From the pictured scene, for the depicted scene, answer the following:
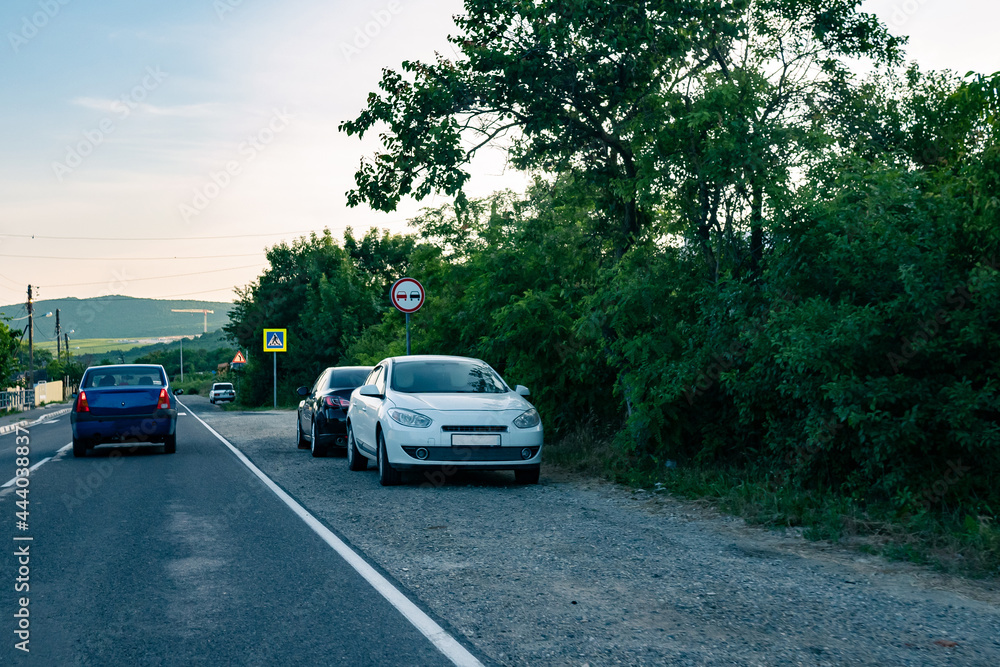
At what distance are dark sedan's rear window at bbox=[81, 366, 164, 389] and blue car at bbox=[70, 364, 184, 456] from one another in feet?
0.10

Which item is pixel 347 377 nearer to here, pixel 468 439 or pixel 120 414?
pixel 120 414

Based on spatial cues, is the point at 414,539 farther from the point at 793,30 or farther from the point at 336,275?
the point at 336,275

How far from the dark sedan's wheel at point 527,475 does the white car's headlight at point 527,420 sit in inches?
21.5

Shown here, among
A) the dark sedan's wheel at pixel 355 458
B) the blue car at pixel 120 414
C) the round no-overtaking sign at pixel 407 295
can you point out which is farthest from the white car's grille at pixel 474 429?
the blue car at pixel 120 414

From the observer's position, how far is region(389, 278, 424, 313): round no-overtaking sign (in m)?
17.0

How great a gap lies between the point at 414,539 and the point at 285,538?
1.09 metres

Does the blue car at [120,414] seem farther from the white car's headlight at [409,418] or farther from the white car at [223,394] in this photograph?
the white car at [223,394]

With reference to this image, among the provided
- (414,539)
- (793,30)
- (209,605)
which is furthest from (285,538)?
(793,30)

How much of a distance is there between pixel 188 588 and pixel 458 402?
5.44m

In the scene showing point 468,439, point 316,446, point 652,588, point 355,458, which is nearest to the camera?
point 652,588

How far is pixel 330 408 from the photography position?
15.1 m

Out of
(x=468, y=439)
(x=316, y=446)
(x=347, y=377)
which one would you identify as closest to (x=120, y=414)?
(x=316, y=446)

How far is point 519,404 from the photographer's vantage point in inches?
441

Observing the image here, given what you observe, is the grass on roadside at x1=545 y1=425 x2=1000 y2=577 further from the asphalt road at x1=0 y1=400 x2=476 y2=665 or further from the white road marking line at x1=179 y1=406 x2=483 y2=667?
the asphalt road at x1=0 y1=400 x2=476 y2=665
